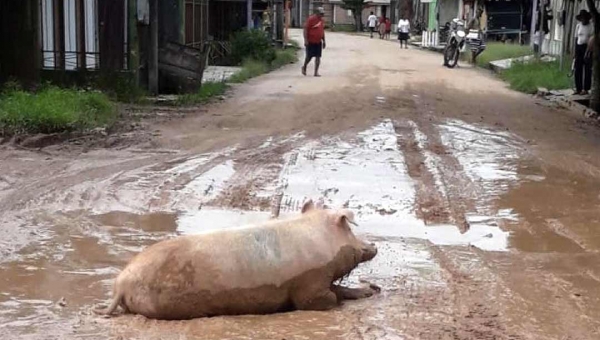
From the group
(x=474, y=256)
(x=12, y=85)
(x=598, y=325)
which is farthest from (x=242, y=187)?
(x=12, y=85)

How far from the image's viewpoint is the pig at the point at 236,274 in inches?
201

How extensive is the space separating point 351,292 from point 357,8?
211ft

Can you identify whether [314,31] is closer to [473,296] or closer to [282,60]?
[282,60]

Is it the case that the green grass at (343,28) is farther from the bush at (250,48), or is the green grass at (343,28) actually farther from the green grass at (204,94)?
the green grass at (204,94)

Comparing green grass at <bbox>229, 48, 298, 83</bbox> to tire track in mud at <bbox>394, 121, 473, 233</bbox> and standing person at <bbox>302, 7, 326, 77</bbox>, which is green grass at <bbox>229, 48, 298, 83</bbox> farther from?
tire track in mud at <bbox>394, 121, 473, 233</bbox>

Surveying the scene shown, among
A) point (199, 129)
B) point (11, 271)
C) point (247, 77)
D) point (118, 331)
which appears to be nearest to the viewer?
point (118, 331)

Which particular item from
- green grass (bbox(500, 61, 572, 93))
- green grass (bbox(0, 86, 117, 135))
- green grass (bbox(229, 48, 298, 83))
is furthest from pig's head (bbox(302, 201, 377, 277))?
green grass (bbox(229, 48, 298, 83))

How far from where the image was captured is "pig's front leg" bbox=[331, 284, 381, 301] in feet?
18.4

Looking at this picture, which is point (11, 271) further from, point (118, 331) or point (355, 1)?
point (355, 1)

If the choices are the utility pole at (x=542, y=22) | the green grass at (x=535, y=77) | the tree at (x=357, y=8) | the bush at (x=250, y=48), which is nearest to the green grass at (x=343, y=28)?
the tree at (x=357, y=8)

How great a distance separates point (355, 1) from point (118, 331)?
64573 millimetres

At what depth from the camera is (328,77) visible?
2217 cm

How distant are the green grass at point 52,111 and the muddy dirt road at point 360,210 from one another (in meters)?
0.83

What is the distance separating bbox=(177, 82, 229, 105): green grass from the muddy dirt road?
117cm
